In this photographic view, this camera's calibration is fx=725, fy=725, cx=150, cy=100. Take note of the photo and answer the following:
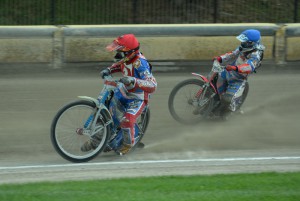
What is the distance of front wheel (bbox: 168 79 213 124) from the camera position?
1220 centimetres

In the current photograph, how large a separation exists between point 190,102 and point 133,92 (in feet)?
7.51

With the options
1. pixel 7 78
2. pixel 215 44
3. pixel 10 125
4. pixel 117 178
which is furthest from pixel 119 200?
pixel 215 44

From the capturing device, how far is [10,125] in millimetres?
11820

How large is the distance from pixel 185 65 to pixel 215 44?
80 cm

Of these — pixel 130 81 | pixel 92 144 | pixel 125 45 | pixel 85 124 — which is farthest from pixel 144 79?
pixel 92 144

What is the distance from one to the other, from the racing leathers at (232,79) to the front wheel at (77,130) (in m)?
3.18

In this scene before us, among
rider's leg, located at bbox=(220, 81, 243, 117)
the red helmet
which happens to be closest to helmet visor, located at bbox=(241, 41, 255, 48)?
rider's leg, located at bbox=(220, 81, 243, 117)

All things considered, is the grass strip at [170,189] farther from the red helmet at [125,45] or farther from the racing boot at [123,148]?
the red helmet at [125,45]

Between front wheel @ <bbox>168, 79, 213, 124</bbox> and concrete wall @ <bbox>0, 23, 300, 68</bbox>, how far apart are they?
314 centimetres

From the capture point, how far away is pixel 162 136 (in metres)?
11.5

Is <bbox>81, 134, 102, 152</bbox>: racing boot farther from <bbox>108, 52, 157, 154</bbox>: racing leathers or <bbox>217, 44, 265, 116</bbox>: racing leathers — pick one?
<bbox>217, 44, 265, 116</bbox>: racing leathers

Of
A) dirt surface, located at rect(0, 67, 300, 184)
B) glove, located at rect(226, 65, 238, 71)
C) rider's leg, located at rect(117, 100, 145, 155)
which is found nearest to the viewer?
dirt surface, located at rect(0, 67, 300, 184)

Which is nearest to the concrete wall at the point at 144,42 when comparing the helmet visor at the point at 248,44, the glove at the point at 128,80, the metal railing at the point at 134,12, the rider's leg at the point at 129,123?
the metal railing at the point at 134,12

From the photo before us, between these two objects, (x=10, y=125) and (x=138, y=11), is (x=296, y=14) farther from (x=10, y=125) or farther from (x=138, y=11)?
(x=10, y=125)
